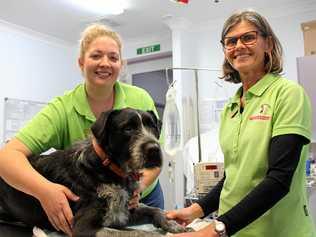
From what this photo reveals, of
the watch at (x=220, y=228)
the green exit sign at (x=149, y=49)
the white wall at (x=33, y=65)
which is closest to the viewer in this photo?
the watch at (x=220, y=228)

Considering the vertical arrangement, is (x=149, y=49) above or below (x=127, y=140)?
above

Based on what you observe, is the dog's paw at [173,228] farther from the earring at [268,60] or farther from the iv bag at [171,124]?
the iv bag at [171,124]

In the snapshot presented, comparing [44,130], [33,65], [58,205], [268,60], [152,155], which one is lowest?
[58,205]

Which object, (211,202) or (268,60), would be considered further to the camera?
(211,202)

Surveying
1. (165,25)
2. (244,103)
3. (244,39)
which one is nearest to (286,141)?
(244,103)

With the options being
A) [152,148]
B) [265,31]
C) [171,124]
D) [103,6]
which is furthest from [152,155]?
[103,6]

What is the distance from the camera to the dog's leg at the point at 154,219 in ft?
4.04

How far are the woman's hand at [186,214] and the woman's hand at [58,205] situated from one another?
38cm

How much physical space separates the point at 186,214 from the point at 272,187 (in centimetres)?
46

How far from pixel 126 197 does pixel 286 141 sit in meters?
0.56

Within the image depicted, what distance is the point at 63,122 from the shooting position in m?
1.39

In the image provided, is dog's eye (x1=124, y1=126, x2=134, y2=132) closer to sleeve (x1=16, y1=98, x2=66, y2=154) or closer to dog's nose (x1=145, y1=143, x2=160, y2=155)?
dog's nose (x1=145, y1=143, x2=160, y2=155)

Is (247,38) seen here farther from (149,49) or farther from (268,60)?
(149,49)

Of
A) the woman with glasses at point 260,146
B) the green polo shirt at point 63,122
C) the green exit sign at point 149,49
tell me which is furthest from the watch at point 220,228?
the green exit sign at point 149,49
